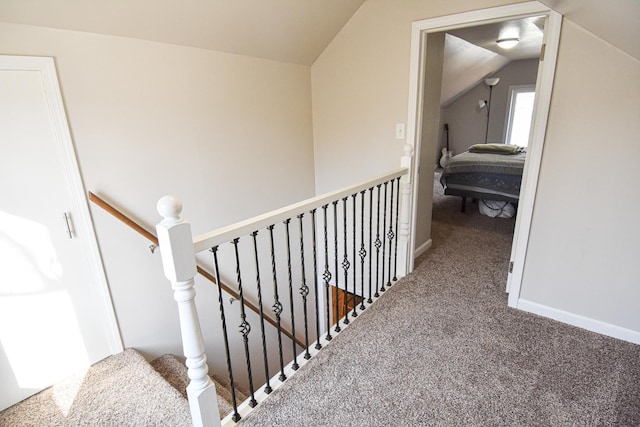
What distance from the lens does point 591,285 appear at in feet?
7.14

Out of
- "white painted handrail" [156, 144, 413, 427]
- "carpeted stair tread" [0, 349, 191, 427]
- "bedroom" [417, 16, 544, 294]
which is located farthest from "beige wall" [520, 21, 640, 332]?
"carpeted stair tread" [0, 349, 191, 427]

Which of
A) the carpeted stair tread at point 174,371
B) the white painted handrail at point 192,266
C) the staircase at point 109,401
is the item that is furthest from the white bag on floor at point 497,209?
the staircase at point 109,401

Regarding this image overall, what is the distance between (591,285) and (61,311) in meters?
3.22

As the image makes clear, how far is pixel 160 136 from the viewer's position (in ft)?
7.60

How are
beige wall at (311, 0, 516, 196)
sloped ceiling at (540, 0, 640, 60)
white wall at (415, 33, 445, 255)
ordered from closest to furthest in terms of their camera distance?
sloped ceiling at (540, 0, 640, 60) → beige wall at (311, 0, 516, 196) → white wall at (415, 33, 445, 255)

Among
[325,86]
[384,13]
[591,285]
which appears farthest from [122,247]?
[591,285]

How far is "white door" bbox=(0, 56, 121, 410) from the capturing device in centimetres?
177

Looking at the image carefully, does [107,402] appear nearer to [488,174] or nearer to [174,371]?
[174,371]

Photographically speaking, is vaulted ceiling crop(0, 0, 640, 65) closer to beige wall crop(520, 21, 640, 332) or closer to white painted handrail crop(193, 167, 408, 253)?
beige wall crop(520, 21, 640, 332)

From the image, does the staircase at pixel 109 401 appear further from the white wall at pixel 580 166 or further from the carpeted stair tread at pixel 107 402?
the white wall at pixel 580 166

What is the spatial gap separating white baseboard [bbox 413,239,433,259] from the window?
15.4 ft

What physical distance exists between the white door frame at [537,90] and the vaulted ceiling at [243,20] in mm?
204

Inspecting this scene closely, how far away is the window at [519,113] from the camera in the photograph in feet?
22.4

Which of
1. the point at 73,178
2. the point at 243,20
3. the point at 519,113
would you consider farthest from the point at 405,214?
the point at 519,113
